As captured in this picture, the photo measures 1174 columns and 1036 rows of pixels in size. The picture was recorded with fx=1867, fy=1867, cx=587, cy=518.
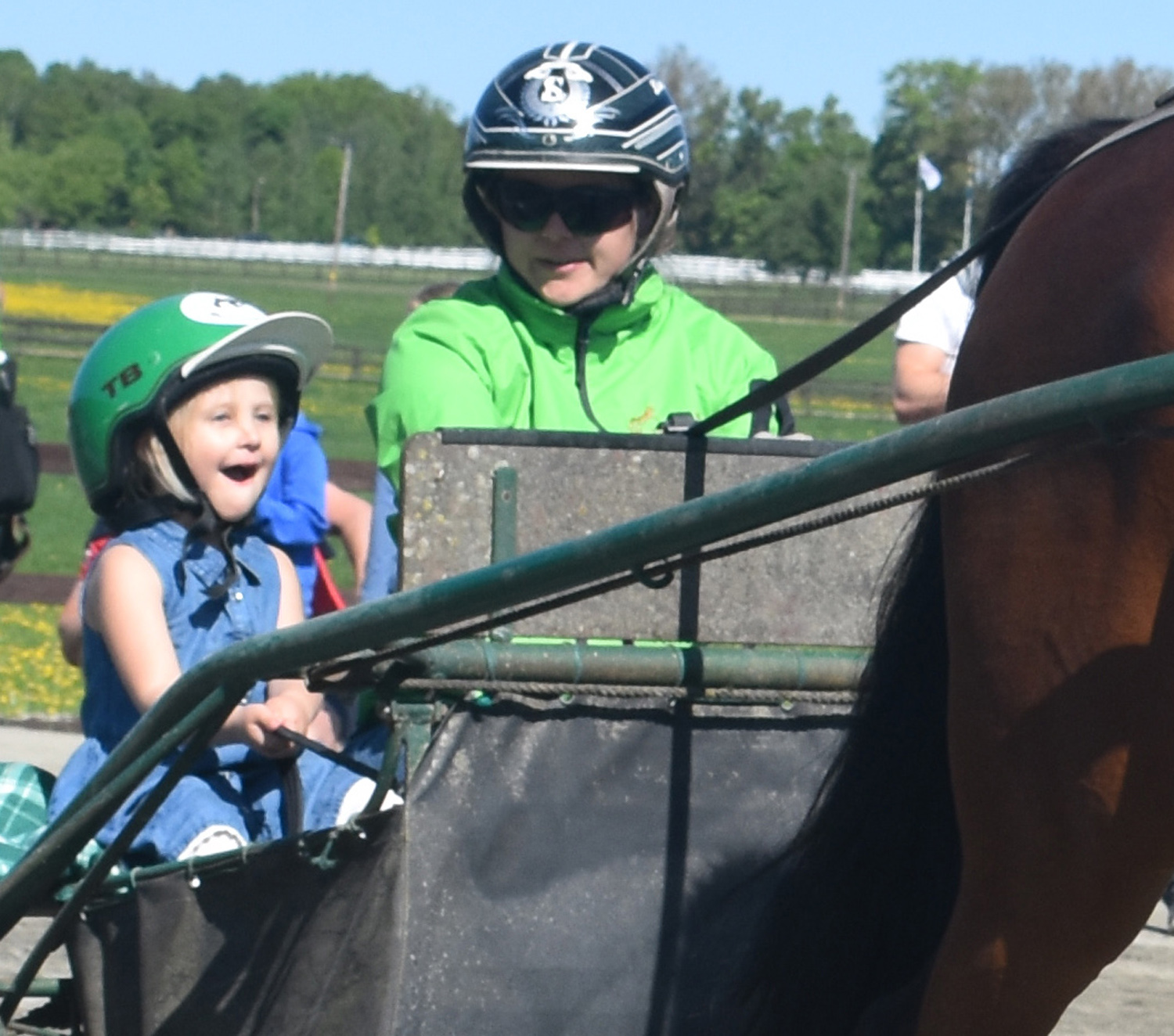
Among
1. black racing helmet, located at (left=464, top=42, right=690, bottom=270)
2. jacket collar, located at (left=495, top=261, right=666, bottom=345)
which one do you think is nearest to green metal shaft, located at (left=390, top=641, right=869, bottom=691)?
jacket collar, located at (left=495, top=261, right=666, bottom=345)

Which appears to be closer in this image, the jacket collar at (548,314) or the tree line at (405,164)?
the jacket collar at (548,314)

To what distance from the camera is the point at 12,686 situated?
8477mm

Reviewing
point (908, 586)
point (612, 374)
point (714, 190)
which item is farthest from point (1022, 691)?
point (714, 190)

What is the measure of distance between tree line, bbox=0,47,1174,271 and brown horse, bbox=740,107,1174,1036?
51235mm

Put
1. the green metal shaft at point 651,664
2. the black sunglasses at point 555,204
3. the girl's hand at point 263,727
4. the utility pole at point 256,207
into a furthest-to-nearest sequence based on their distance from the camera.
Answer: the utility pole at point 256,207 → the black sunglasses at point 555,204 → the girl's hand at point 263,727 → the green metal shaft at point 651,664

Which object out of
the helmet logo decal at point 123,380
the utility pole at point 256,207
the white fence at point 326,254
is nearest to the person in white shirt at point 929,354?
the helmet logo decal at point 123,380

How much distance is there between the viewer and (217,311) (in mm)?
3043

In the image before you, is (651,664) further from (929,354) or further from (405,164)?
(405,164)

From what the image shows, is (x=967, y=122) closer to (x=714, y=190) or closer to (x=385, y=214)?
(x=714, y=190)

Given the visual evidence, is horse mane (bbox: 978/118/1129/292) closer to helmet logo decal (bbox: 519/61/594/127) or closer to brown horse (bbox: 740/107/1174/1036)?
brown horse (bbox: 740/107/1174/1036)

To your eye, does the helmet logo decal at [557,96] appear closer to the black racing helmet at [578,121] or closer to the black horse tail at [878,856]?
the black racing helmet at [578,121]

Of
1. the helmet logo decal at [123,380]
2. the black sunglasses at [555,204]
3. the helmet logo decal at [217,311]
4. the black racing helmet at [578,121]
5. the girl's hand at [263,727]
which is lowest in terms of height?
the girl's hand at [263,727]

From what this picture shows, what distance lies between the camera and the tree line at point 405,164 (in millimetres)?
61281

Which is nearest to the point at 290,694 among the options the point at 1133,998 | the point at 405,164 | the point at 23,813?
the point at 23,813
